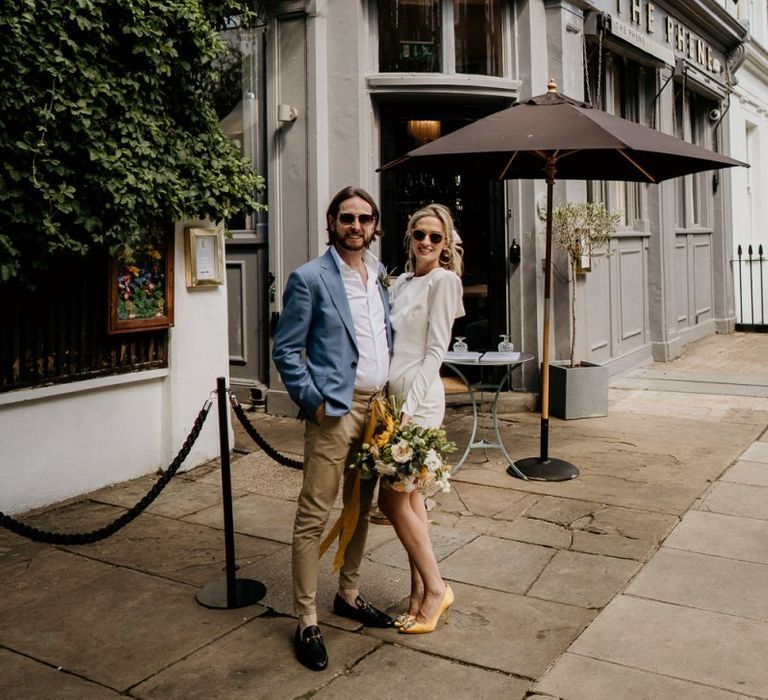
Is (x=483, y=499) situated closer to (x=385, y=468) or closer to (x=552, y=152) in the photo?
(x=385, y=468)

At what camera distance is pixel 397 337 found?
3.96 m

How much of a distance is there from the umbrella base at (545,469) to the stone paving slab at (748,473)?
1.07m

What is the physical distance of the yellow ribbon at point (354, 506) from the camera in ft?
12.4

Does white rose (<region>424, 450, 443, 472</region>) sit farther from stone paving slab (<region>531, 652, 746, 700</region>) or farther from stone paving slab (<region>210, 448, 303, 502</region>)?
stone paving slab (<region>210, 448, 303, 502</region>)

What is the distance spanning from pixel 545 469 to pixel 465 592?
225cm

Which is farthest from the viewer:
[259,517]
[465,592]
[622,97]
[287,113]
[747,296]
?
[747,296]

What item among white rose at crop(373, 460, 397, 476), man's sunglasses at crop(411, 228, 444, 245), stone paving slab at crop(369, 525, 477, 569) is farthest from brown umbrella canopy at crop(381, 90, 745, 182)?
white rose at crop(373, 460, 397, 476)

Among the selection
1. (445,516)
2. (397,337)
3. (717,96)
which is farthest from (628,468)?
(717,96)

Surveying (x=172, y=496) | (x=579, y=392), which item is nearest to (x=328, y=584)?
(x=172, y=496)

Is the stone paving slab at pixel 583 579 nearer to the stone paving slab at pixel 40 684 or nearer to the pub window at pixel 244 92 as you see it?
the stone paving slab at pixel 40 684

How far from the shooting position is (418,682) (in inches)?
136

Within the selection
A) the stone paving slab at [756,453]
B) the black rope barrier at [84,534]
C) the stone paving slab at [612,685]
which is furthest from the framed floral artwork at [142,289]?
the stone paving slab at [756,453]

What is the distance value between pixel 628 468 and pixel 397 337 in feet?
11.1

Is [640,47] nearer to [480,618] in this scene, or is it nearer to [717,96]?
[717,96]
